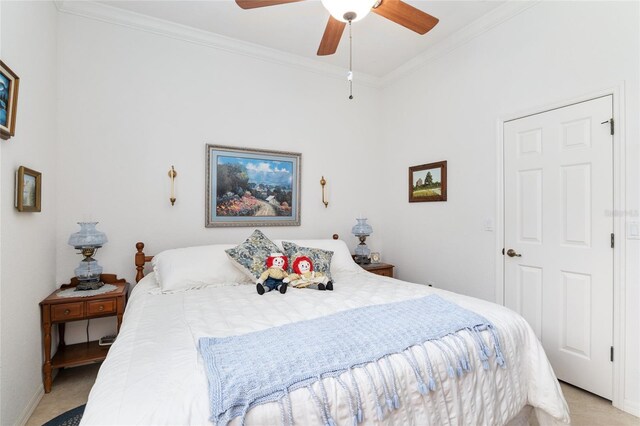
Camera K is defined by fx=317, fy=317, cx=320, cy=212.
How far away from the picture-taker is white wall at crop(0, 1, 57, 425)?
174 centimetres

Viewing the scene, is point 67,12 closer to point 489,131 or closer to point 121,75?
point 121,75

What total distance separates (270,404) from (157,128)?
8.89 feet

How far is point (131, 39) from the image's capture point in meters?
2.82

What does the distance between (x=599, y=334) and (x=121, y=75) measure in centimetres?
424

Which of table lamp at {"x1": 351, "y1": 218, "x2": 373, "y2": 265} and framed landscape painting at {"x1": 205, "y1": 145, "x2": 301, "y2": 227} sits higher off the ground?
framed landscape painting at {"x1": 205, "y1": 145, "x2": 301, "y2": 227}

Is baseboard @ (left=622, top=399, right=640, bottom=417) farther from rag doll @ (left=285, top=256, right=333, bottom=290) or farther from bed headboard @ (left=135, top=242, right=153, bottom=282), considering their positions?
bed headboard @ (left=135, top=242, right=153, bottom=282)

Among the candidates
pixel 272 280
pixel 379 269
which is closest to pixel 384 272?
pixel 379 269

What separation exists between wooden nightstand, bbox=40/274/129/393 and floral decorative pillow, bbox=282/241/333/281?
4.31ft

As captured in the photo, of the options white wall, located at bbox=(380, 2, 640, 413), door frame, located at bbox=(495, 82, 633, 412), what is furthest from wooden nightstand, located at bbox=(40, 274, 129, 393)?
door frame, located at bbox=(495, 82, 633, 412)

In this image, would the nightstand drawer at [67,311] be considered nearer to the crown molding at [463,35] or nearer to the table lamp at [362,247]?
the table lamp at [362,247]

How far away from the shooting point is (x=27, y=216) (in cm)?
203

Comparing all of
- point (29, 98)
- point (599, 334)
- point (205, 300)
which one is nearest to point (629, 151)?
point (599, 334)

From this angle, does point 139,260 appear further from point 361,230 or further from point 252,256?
point 361,230

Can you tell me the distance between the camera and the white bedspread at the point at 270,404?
98 cm
